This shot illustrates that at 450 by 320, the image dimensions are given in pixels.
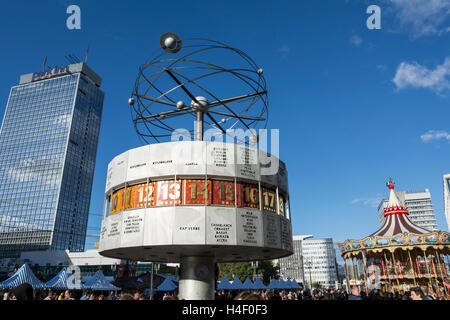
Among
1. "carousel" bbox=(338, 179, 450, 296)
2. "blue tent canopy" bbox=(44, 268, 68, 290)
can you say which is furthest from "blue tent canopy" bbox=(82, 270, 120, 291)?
"carousel" bbox=(338, 179, 450, 296)

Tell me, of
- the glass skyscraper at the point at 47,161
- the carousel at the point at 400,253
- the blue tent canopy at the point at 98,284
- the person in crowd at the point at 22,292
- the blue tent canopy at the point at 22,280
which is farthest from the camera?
the glass skyscraper at the point at 47,161

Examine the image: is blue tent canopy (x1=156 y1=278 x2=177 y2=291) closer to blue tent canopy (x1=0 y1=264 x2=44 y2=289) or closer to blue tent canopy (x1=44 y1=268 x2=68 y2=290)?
blue tent canopy (x1=44 y1=268 x2=68 y2=290)

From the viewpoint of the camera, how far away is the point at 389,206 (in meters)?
41.5

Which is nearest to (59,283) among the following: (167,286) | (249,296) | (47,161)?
(167,286)

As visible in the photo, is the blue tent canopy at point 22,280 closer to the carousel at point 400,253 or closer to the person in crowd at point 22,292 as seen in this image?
the person in crowd at point 22,292

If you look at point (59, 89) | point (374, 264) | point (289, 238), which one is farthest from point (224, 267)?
point (59, 89)

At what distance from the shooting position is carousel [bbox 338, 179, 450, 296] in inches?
1356

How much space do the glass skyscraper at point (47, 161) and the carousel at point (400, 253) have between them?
500 feet

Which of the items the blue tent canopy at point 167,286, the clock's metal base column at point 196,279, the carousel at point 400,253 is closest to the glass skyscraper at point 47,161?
the blue tent canopy at point 167,286

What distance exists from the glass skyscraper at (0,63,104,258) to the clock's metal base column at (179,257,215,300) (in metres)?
158

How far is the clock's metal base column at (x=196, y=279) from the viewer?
16.5 metres

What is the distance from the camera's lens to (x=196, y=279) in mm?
16875
